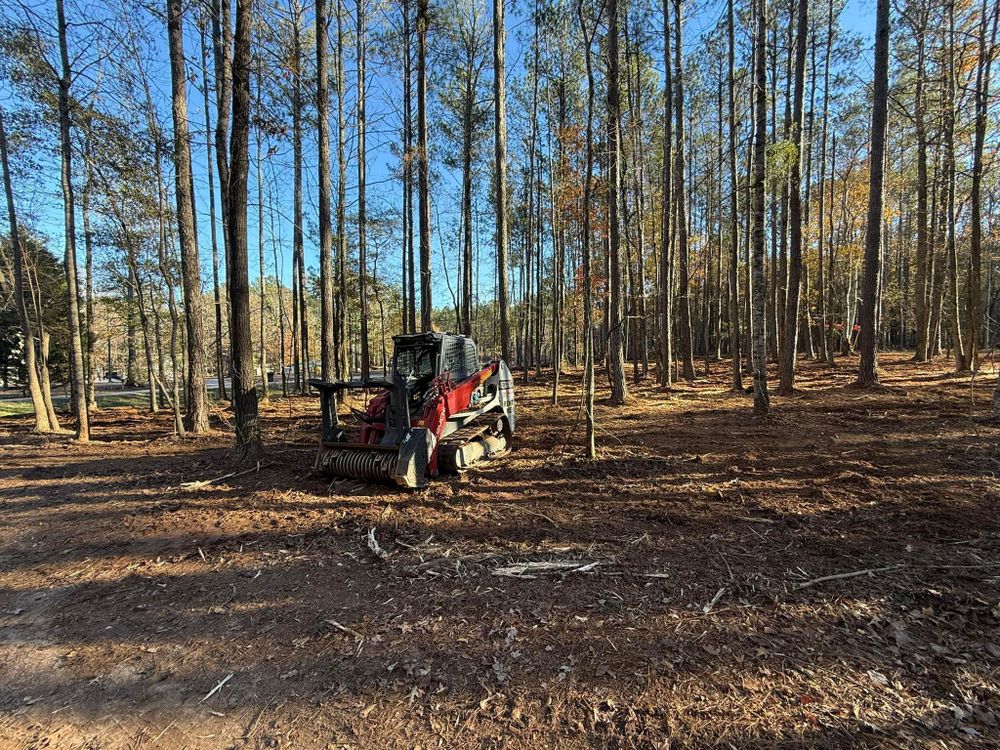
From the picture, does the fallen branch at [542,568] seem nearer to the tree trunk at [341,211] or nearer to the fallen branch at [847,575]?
the fallen branch at [847,575]

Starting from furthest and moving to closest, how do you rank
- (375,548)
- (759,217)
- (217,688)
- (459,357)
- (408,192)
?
(408,192), (759,217), (459,357), (375,548), (217,688)

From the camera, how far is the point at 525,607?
3.45 metres

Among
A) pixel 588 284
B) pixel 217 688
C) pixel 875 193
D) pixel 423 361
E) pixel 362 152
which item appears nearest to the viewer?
Answer: pixel 217 688

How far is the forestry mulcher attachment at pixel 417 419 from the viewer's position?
6398mm

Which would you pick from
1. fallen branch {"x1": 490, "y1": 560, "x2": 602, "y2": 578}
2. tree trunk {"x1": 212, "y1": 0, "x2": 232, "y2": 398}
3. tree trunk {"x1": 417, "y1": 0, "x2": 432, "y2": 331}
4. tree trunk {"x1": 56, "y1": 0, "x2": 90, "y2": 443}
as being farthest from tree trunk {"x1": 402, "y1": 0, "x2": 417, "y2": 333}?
fallen branch {"x1": 490, "y1": 560, "x2": 602, "y2": 578}

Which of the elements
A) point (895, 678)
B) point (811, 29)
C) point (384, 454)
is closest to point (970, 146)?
point (811, 29)

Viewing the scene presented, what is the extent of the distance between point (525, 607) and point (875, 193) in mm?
14773

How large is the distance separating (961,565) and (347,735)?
16.4 feet

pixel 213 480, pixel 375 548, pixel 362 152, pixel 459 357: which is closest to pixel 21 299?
pixel 213 480

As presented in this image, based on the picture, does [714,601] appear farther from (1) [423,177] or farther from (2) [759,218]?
(1) [423,177]

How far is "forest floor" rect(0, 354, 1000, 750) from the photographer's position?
2424 millimetres

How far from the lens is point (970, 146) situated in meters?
13.8

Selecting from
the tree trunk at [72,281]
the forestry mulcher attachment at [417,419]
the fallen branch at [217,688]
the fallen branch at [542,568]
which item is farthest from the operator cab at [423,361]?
the tree trunk at [72,281]

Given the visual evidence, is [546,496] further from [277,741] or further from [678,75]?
[678,75]
